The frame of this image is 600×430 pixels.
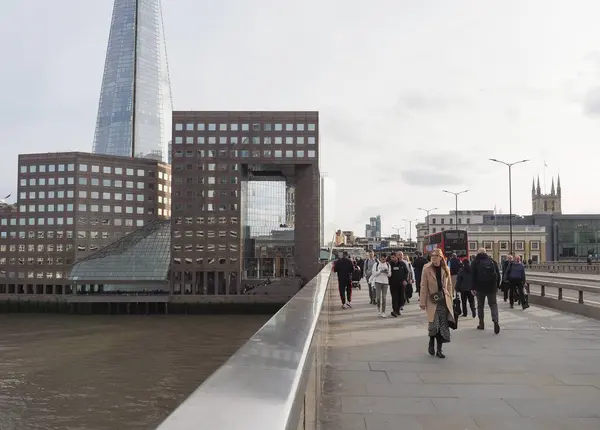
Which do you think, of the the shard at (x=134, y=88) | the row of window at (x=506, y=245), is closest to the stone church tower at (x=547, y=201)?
the row of window at (x=506, y=245)

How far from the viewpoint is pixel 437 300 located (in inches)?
366

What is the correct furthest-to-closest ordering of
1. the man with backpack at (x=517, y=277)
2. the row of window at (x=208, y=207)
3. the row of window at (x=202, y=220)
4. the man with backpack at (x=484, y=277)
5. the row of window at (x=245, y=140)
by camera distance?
the row of window at (x=245, y=140) → the row of window at (x=208, y=207) → the row of window at (x=202, y=220) → the man with backpack at (x=517, y=277) → the man with backpack at (x=484, y=277)

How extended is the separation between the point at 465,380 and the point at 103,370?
104ft

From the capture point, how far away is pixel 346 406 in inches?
245

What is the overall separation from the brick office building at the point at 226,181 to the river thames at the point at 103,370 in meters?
32.9

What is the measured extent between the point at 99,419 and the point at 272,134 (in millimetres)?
82450

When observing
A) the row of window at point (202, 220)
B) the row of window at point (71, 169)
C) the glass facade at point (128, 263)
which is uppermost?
the row of window at point (71, 169)

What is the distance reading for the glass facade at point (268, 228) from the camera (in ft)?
A: 360

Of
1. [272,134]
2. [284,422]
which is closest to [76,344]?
[284,422]

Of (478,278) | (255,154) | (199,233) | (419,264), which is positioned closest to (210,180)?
(255,154)

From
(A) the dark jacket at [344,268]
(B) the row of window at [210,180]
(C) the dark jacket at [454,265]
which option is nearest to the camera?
(C) the dark jacket at [454,265]

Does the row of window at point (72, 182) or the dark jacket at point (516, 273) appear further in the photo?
A: the row of window at point (72, 182)

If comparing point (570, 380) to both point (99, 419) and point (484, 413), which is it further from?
point (99, 419)

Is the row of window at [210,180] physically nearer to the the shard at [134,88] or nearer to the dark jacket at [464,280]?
the the shard at [134,88]
